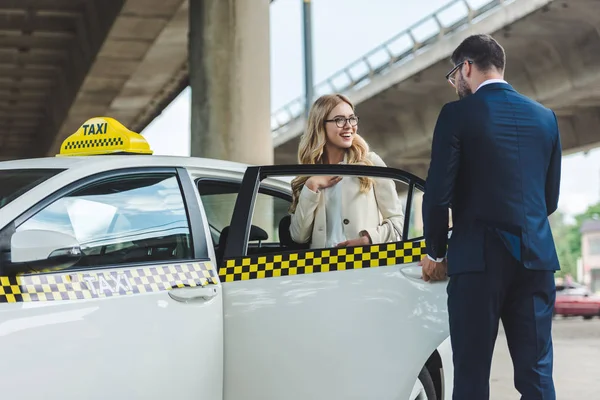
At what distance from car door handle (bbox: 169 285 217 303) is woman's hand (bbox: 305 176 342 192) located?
2.74 ft

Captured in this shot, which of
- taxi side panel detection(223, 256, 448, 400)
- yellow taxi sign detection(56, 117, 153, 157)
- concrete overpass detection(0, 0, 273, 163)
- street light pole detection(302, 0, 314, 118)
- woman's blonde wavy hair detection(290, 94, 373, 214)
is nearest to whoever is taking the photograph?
taxi side panel detection(223, 256, 448, 400)

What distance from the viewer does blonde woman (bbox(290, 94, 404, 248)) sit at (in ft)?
15.6

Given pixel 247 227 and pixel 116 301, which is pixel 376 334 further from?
pixel 116 301

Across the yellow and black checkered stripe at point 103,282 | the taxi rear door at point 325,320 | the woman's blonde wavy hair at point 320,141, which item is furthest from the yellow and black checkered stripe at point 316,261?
the woman's blonde wavy hair at point 320,141

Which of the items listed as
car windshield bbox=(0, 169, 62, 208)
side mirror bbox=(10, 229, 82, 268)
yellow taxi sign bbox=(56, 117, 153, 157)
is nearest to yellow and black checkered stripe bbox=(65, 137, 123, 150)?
yellow taxi sign bbox=(56, 117, 153, 157)

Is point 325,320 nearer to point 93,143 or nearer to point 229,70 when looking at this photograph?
point 93,143

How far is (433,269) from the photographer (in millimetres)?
4215

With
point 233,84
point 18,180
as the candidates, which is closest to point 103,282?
point 18,180

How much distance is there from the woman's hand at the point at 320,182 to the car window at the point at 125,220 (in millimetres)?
690

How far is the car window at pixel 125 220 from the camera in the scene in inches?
157

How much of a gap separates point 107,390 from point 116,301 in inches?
13.0

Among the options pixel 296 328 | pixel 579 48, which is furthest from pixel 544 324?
pixel 579 48

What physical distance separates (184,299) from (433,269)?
1.03 meters

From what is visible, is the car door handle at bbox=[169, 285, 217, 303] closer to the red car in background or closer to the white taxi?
the white taxi
